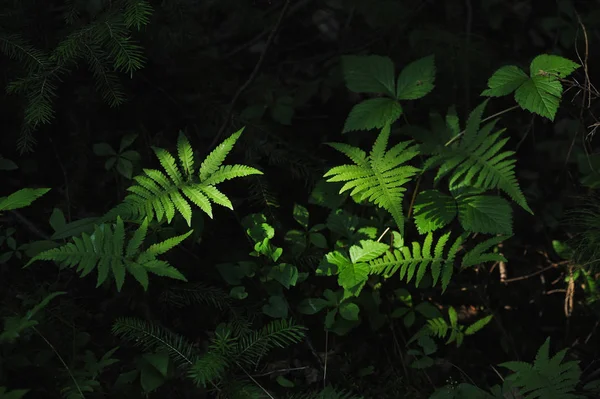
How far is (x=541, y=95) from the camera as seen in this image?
239 cm

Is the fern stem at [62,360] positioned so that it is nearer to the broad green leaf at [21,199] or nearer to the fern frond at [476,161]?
the broad green leaf at [21,199]

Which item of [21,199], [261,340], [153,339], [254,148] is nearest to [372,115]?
[254,148]

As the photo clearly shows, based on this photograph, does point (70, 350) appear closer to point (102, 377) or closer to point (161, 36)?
point (102, 377)

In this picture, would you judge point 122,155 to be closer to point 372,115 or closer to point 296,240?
point 296,240

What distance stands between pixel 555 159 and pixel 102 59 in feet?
8.36

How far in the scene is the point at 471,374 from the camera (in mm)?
2889

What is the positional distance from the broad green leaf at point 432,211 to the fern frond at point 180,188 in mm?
770

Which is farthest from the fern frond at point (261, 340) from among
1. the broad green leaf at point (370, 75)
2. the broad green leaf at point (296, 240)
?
the broad green leaf at point (370, 75)

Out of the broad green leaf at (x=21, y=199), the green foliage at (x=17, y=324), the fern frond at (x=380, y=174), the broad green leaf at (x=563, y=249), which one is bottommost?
the broad green leaf at (x=563, y=249)

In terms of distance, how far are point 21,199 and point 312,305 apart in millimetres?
1247

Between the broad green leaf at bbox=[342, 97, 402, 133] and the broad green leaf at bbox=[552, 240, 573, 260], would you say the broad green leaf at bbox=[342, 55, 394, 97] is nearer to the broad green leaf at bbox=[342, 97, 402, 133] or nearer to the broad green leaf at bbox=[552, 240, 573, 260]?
the broad green leaf at bbox=[342, 97, 402, 133]

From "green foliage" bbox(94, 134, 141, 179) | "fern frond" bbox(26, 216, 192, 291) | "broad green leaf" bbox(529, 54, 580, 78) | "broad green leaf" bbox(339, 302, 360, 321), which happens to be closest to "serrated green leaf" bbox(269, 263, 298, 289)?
"broad green leaf" bbox(339, 302, 360, 321)

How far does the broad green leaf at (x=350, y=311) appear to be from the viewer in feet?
8.39

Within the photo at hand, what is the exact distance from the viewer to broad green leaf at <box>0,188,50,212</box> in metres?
2.25
